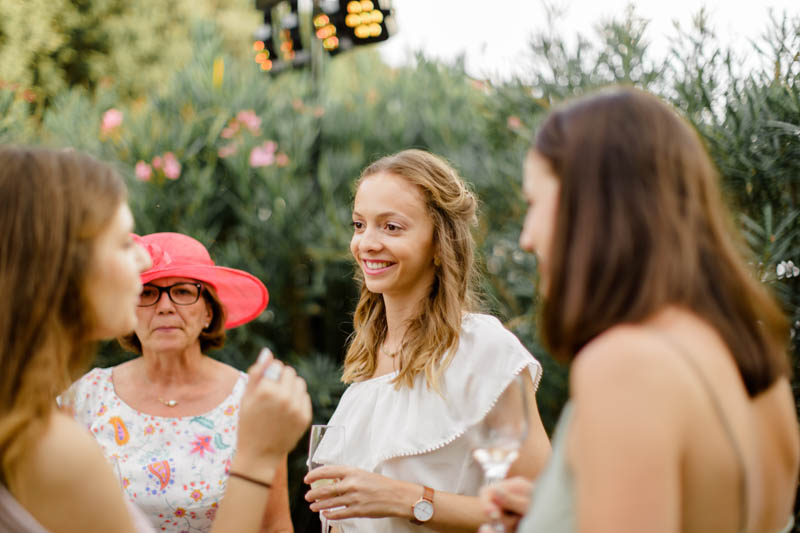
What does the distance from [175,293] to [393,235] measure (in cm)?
98

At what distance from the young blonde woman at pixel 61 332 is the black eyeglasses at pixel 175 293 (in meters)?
1.29

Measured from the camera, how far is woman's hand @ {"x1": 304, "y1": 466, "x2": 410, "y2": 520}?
2.14 meters

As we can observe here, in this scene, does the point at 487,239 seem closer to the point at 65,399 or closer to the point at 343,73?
the point at 65,399

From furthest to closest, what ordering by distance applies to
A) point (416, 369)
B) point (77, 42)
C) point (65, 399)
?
point (77, 42)
point (416, 369)
point (65, 399)

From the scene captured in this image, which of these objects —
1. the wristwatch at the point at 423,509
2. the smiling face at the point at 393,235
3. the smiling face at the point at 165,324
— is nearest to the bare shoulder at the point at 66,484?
the wristwatch at the point at 423,509

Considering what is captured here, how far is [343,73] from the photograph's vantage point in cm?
1351

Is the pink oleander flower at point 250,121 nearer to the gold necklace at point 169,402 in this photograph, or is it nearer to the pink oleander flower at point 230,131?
the pink oleander flower at point 230,131

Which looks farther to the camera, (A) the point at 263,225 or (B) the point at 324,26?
(B) the point at 324,26

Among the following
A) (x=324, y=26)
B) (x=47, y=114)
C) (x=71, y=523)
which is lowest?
(x=71, y=523)

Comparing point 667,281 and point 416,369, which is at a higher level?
point 667,281

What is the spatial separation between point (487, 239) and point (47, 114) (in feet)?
13.0

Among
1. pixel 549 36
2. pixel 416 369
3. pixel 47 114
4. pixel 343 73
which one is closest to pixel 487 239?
pixel 549 36

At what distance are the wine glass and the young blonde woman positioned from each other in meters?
0.38

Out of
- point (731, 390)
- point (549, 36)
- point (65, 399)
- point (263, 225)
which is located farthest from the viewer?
point (263, 225)
